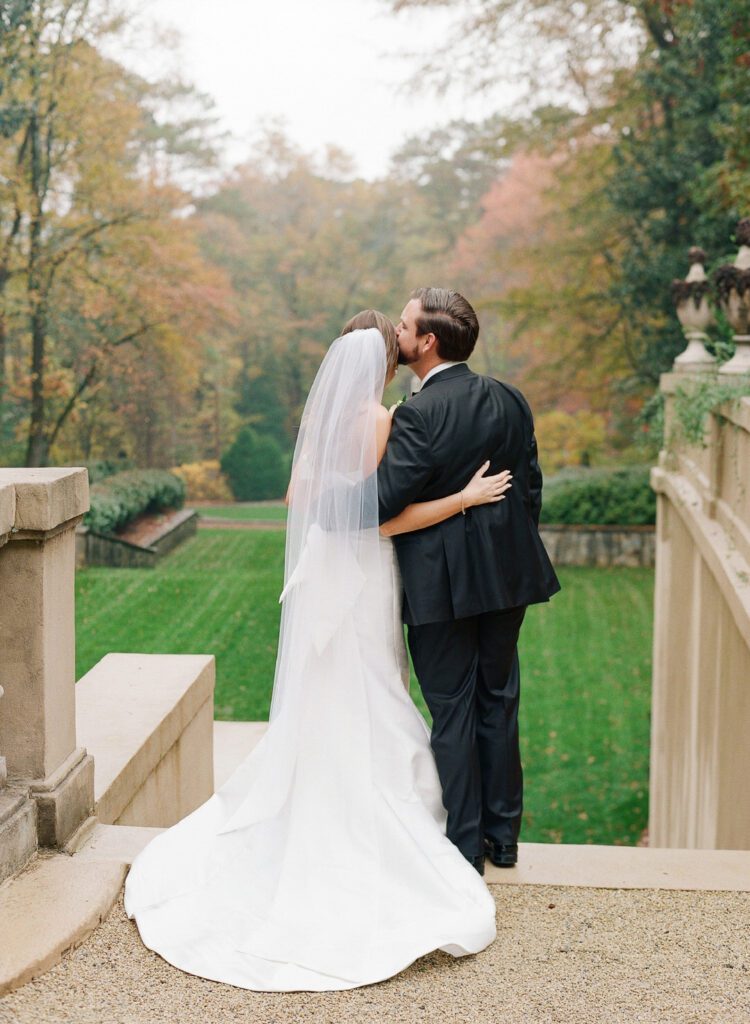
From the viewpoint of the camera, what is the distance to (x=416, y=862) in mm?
3164

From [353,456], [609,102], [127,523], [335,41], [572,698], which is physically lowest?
[572,698]

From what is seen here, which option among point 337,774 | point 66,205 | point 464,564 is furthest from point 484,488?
point 66,205

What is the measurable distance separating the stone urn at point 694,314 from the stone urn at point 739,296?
249cm

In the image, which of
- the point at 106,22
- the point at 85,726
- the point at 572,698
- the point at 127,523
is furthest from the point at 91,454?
the point at 85,726

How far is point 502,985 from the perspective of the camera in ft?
9.11

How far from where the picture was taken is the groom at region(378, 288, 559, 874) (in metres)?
3.38

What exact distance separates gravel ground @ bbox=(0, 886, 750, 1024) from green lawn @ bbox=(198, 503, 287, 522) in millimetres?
21712

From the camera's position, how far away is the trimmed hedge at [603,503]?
19.6 m

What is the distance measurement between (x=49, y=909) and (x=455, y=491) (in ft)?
5.34

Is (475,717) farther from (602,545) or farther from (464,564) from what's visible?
(602,545)

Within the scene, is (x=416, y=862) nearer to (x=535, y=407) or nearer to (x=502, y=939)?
(x=502, y=939)

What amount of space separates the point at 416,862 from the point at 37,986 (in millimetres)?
1042

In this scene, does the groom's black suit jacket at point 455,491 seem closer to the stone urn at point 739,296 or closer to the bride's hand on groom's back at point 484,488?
the bride's hand on groom's back at point 484,488

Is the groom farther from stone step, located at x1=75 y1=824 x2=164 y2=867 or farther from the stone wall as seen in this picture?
the stone wall
